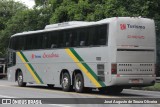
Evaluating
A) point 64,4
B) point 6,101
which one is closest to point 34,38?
point 6,101

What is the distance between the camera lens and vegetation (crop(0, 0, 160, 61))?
30875 millimetres

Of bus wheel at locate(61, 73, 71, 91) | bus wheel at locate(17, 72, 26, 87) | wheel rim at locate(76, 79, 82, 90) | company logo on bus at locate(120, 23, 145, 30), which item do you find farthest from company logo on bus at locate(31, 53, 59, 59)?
company logo on bus at locate(120, 23, 145, 30)

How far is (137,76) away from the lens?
19.4 meters

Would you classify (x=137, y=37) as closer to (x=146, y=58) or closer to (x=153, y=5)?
(x=146, y=58)

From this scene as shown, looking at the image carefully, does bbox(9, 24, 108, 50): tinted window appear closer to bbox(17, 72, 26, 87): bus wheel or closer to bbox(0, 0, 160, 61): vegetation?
bbox(17, 72, 26, 87): bus wheel

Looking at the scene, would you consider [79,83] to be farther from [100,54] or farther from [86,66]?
[100,54]

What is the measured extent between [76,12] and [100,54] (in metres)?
16.2

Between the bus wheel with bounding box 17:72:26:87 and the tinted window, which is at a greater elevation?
the tinted window

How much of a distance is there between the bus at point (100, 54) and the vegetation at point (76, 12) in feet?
27.6

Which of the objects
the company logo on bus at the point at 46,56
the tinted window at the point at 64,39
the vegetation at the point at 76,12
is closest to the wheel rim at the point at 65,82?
the company logo on bus at the point at 46,56

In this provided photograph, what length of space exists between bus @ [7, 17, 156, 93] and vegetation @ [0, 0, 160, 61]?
27.6 feet

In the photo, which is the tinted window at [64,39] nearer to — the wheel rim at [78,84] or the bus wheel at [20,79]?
the bus wheel at [20,79]

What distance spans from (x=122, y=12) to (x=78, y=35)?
9.57m

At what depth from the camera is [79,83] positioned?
21.1m
